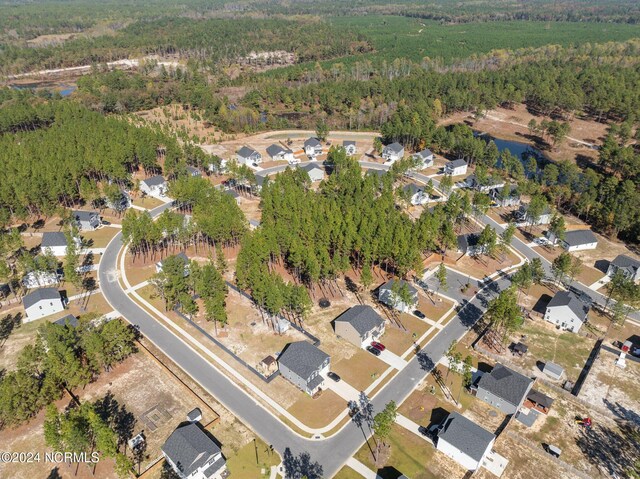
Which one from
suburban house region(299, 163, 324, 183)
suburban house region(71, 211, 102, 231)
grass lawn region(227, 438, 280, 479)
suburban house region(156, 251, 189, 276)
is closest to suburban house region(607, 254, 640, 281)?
grass lawn region(227, 438, 280, 479)

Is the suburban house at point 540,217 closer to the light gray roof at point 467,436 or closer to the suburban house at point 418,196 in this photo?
the suburban house at point 418,196

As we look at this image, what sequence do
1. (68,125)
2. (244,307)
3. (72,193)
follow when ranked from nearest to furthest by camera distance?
(244,307), (72,193), (68,125)

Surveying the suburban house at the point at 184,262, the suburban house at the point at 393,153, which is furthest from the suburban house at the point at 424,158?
the suburban house at the point at 184,262

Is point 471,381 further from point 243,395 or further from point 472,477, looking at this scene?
point 243,395

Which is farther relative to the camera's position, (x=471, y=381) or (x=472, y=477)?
(x=471, y=381)

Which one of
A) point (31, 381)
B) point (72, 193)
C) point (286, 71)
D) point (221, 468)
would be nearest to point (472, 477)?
point (221, 468)

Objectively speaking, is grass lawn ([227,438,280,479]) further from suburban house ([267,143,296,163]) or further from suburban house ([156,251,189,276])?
suburban house ([267,143,296,163])
